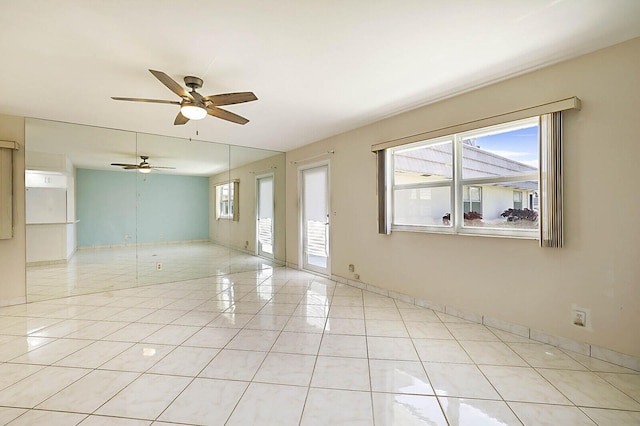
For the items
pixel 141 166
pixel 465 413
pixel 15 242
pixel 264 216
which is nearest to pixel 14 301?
pixel 15 242

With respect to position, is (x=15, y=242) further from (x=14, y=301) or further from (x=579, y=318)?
(x=579, y=318)

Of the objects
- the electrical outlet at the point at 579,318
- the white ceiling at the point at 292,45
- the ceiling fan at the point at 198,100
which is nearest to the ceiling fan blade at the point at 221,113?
the ceiling fan at the point at 198,100

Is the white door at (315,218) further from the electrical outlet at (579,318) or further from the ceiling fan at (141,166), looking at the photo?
the electrical outlet at (579,318)

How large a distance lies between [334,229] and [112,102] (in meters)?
3.57

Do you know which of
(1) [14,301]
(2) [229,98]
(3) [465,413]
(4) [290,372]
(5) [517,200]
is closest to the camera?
(3) [465,413]

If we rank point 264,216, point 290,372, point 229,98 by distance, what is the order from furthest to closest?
point 264,216, point 229,98, point 290,372

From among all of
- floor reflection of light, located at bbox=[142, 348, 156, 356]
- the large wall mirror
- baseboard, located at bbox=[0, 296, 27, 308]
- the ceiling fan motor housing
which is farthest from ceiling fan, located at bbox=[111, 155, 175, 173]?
floor reflection of light, located at bbox=[142, 348, 156, 356]

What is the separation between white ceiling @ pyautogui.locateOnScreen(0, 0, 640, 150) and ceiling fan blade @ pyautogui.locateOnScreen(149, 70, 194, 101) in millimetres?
253

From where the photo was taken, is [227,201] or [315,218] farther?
[227,201]

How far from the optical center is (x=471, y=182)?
3174 mm

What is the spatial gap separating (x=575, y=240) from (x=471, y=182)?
3.54 feet

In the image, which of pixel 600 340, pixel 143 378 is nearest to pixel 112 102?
pixel 143 378

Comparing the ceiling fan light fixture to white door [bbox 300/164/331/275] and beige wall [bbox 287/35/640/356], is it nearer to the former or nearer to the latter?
beige wall [bbox 287/35/640/356]

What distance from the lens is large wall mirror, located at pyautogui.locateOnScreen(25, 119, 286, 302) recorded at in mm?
4152
